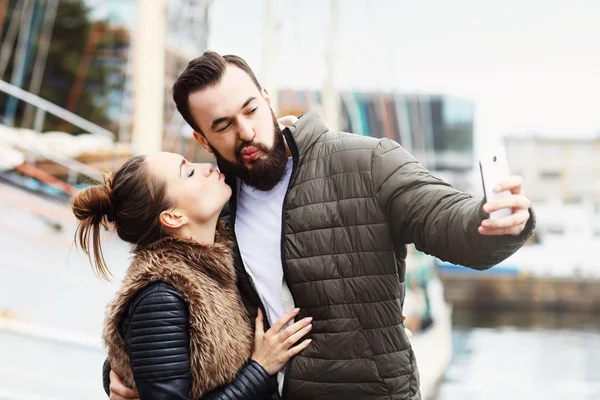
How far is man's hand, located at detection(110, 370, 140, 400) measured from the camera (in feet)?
6.13

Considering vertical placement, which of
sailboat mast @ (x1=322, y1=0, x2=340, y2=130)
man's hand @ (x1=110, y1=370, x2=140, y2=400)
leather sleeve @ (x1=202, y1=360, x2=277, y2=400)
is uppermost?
sailboat mast @ (x1=322, y1=0, x2=340, y2=130)

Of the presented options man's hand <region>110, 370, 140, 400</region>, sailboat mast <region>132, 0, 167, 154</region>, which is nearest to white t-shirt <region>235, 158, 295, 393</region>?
man's hand <region>110, 370, 140, 400</region>

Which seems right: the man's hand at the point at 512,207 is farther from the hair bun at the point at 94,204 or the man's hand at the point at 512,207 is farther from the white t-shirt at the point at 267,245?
the hair bun at the point at 94,204

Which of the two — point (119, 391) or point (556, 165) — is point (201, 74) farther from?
point (556, 165)

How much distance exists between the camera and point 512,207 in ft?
4.34

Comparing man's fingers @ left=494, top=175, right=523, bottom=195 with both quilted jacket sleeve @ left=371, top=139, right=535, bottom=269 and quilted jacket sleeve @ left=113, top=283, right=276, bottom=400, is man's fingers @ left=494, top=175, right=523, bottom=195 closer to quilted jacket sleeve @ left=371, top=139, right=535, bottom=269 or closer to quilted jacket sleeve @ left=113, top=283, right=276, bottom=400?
quilted jacket sleeve @ left=371, top=139, right=535, bottom=269

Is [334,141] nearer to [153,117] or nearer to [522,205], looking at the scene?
[522,205]

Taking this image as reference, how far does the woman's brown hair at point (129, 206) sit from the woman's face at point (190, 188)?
2 centimetres

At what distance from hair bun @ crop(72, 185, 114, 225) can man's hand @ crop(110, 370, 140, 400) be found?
0.39m

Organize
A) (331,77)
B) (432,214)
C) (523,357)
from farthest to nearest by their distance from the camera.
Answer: (523,357) < (331,77) < (432,214)

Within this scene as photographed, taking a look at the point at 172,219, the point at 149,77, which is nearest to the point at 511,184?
the point at 172,219

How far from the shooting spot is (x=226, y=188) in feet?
6.33

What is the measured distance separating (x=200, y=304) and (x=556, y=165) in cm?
4447

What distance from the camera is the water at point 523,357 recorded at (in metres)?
16.3
